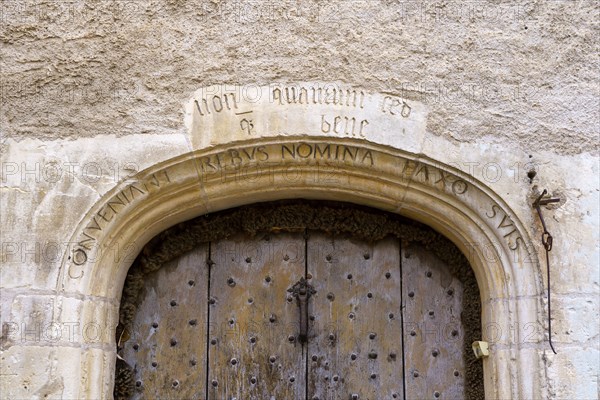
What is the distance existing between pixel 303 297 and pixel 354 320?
22 centimetres

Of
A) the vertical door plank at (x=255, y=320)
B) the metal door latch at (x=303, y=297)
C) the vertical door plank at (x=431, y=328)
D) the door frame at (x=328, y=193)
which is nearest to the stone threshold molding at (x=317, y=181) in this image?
the door frame at (x=328, y=193)

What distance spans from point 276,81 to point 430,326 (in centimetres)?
114

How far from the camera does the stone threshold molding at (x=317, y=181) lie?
2.98 metres

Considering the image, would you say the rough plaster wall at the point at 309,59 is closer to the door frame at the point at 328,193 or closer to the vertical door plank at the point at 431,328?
the door frame at the point at 328,193

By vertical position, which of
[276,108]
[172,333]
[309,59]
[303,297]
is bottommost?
[172,333]

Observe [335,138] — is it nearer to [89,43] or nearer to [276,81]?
[276,81]

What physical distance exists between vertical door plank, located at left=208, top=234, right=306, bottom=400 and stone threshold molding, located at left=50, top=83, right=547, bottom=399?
0.30 m

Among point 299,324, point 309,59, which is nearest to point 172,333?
point 299,324

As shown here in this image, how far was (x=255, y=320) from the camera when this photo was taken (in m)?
3.25

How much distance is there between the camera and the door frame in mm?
2959

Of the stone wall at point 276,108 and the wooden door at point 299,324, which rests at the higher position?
the stone wall at point 276,108

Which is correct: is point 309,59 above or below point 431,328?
above

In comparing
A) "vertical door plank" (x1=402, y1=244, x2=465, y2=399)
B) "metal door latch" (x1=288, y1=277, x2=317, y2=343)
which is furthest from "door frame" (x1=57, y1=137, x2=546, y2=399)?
"metal door latch" (x1=288, y1=277, x2=317, y2=343)

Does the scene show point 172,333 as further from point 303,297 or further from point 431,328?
point 431,328
